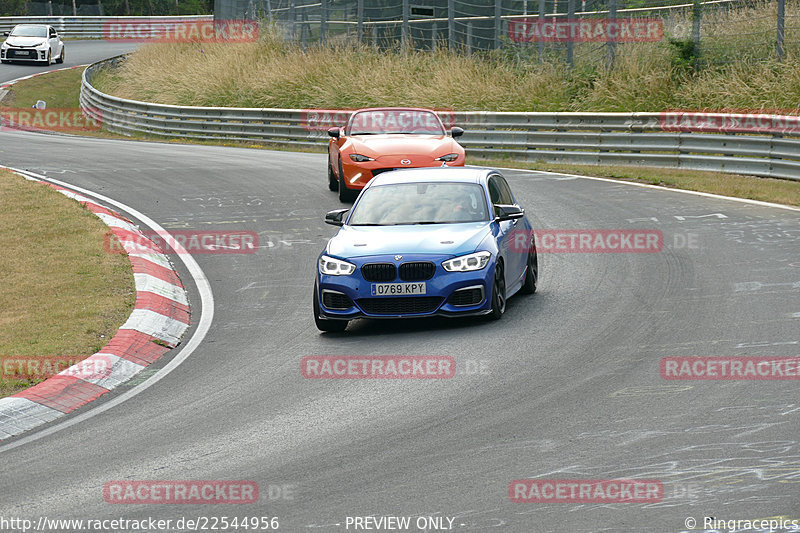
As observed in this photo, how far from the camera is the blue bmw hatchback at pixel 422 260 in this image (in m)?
10.6

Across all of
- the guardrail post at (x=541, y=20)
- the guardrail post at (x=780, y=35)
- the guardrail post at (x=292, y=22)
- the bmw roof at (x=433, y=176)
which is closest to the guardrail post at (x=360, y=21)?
the guardrail post at (x=292, y=22)

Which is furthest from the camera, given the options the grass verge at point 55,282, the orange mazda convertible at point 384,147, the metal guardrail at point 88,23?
the metal guardrail at point 88,23

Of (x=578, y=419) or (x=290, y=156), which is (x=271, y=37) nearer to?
(x=290, y=156)

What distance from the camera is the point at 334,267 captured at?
1084 cm

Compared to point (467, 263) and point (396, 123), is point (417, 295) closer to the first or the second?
point (467, 263)

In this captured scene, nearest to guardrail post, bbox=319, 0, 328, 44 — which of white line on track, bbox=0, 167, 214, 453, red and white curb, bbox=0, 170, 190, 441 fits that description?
white line on track, bbox=0, 167, 214, 453

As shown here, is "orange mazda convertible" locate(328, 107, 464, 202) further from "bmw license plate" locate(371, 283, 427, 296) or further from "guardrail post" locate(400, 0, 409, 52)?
"guardrail post" locate(400, 0, 409, 52)

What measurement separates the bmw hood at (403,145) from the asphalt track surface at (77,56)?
3328cm

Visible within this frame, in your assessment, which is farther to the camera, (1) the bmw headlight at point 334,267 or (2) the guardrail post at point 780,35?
(2) the guardrail post at point 780,35

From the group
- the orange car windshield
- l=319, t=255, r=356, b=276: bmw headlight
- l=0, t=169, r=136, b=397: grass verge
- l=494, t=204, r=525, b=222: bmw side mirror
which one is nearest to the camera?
l=0, t=169, r=136, b=397: grass verge

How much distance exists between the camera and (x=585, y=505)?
591cm

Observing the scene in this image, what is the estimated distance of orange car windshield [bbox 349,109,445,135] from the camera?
19547 millimetres

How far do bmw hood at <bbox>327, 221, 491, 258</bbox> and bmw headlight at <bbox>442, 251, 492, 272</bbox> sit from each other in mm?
67

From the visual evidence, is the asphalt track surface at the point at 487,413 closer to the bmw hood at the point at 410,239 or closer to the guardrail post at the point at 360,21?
the bmw hood at the point at 410,239
